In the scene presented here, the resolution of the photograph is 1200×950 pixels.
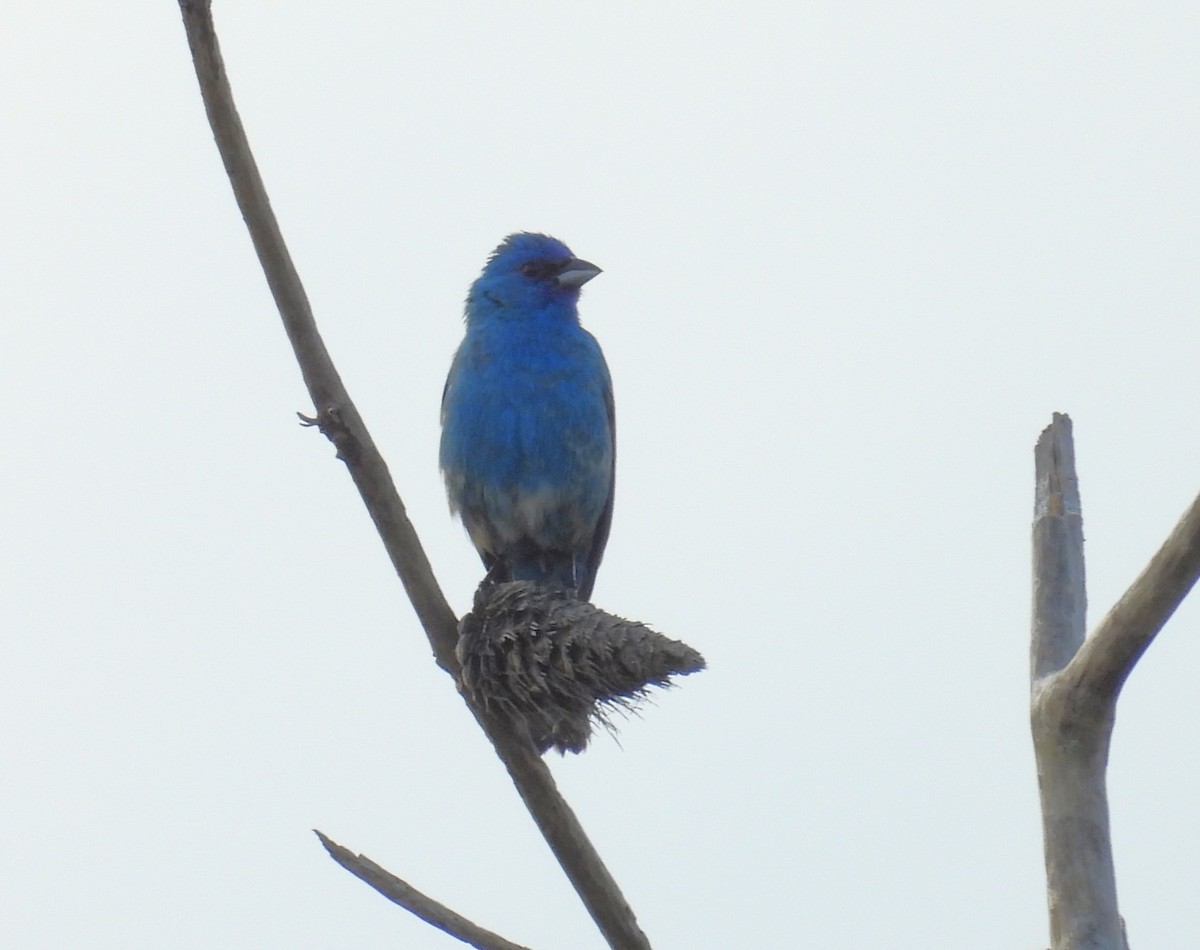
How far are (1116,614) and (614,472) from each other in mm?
5475

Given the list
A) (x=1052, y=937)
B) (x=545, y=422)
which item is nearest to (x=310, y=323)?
(x=1052, y=937)

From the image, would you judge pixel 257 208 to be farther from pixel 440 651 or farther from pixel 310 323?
pixel 440 651

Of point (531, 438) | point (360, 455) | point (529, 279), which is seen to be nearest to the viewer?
point (360, 455)

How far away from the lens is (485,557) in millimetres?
8336

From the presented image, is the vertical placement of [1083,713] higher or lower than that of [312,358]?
lower

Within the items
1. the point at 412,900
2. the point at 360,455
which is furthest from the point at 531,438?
the point at 412,900

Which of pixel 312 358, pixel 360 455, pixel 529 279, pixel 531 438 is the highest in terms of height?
pixel 529 279

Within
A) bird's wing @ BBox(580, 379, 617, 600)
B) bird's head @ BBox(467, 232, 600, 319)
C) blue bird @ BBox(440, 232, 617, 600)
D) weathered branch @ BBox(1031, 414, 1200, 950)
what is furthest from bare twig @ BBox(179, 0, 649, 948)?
bird's head @ BBox(467, 232, 600, 319)

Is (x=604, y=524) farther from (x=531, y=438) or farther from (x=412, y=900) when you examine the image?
(x=412, y=900)

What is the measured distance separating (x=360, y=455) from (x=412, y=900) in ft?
3.46

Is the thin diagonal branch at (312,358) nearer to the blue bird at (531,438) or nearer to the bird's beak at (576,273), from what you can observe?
the blue bird at (531,438)

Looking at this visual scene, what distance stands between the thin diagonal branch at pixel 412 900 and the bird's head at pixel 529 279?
16.2 ft

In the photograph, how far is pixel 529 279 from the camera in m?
8.74

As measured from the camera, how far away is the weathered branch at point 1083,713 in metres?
3.20
